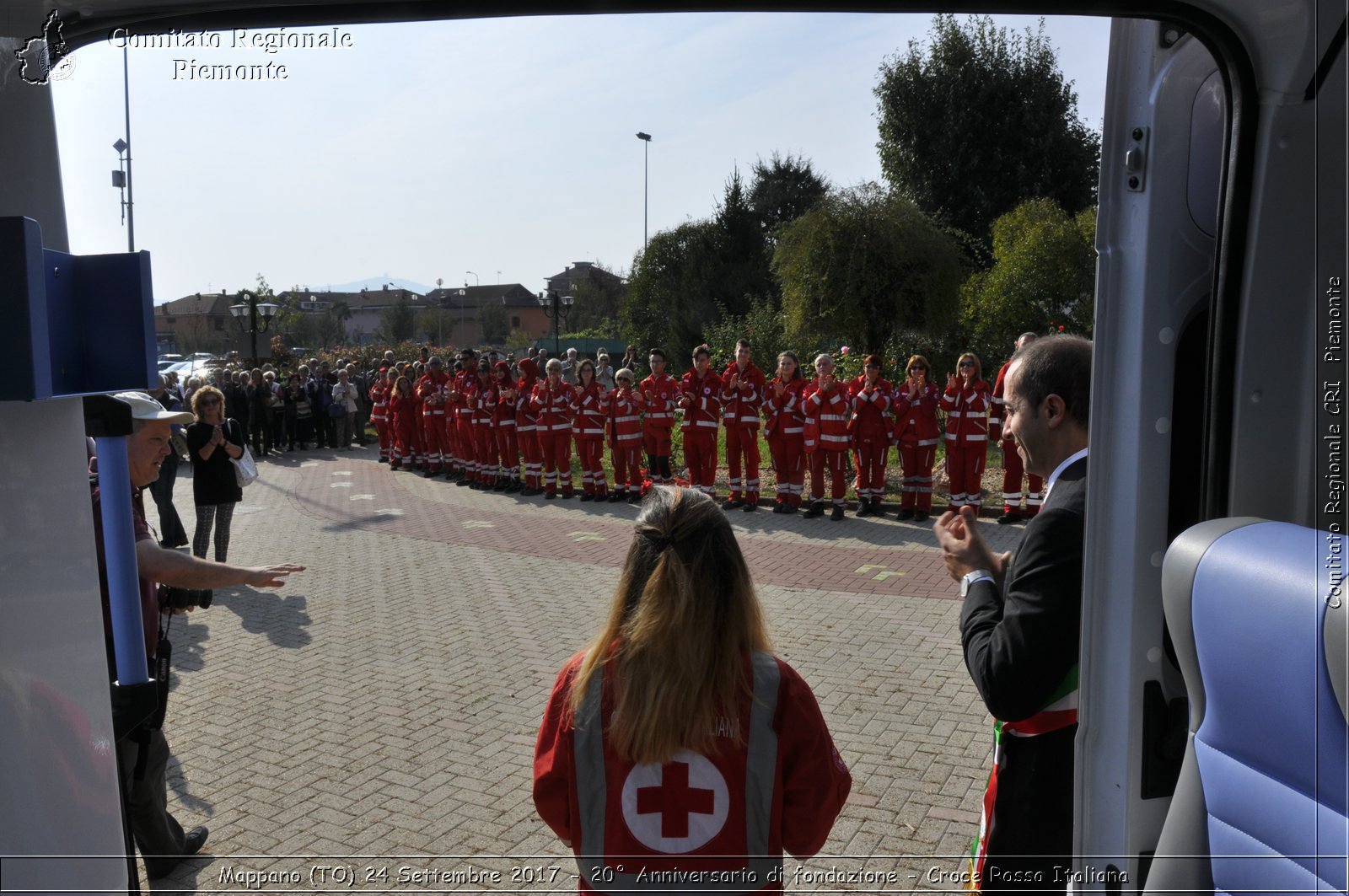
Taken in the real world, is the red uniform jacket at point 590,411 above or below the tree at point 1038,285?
below

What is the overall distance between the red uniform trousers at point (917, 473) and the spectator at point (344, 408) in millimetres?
18218

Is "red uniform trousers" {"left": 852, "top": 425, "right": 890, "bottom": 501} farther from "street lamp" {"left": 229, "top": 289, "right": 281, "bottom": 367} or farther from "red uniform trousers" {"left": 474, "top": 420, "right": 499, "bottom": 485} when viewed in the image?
"street lamp" {"left": 229, "top": 289, "right": 281, "bottom": 367}

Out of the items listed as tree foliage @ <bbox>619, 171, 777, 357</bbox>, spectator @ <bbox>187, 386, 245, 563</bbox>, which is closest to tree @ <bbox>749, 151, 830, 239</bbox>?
tree foliage @ <bbox>619, 171, 777, 357</bbox>

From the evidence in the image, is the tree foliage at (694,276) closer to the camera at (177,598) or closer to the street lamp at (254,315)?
the street lamp at (254,315)

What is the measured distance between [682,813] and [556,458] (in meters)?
13.6

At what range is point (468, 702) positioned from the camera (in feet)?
20.4

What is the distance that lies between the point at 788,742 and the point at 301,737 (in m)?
4.63

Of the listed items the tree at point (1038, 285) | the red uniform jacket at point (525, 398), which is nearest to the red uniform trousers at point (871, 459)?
the red uniform jacket at point (525, 398)


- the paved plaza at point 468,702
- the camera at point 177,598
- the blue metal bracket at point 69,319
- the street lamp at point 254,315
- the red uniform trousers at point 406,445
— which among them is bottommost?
the paved plaza at point 468,702

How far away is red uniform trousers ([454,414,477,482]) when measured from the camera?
17.5 metres

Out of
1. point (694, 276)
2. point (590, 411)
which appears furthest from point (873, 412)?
point (694, 276)

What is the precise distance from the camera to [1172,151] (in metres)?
1.90

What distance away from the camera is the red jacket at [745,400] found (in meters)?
13.2

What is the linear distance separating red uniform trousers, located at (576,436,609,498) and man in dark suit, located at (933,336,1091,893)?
1222 cm
